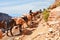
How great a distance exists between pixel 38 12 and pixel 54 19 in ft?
96.2

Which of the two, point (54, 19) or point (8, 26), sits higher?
point (54, 19)

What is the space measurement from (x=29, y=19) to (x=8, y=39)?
17.2 metres

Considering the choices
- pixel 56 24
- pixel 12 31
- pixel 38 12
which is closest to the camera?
pixel 56 24

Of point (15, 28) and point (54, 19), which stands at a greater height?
point (54, 19)

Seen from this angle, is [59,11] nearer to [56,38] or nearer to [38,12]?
[56,38]

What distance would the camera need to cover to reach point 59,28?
20641 millimetres

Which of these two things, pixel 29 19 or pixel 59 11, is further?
pixel 29 19

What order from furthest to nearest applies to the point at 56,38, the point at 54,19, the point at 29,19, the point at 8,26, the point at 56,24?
the point at 29,19
the point at 8,26
the point at 54,19
the point at 56,24
the point at 56,38

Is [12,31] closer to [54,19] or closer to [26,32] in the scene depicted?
[26,32]

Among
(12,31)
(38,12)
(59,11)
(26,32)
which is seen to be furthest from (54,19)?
(38,12)

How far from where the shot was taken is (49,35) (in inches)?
807

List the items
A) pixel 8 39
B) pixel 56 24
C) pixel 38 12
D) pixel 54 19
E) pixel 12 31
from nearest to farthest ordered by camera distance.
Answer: pixel 56 24 < pixel 54 19 < pixel 8 39 < pixel 12 31 < pixel 38 12

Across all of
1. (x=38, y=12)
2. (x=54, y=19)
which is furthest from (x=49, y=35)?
(x=38, y=12)


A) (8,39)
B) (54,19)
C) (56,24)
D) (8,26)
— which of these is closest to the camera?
(56,24)
